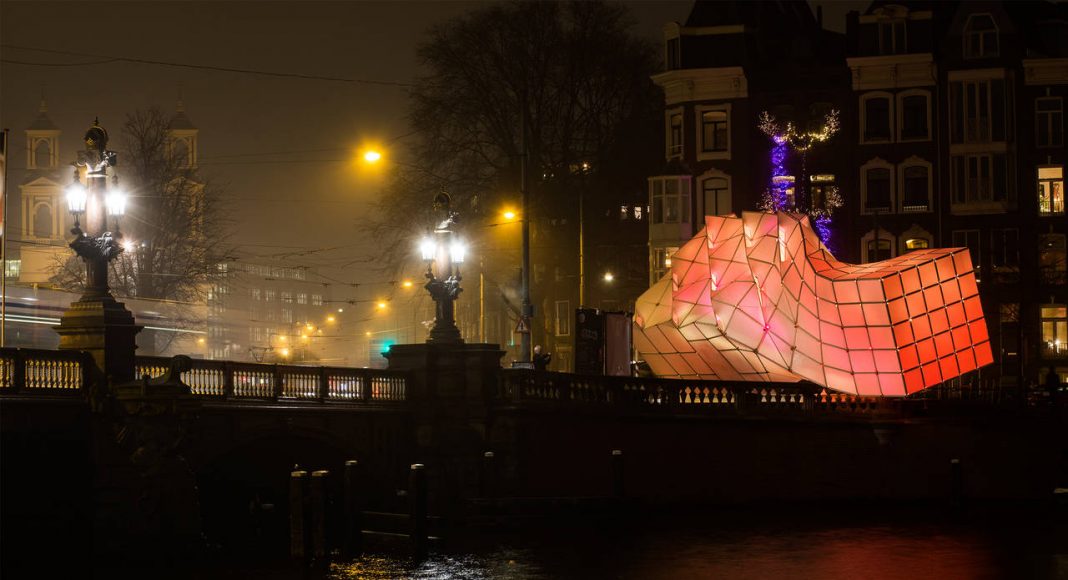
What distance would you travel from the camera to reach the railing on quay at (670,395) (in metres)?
39.3

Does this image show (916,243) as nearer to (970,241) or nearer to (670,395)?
(970,241)

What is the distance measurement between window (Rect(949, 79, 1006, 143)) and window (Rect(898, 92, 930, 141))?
3.19 ft

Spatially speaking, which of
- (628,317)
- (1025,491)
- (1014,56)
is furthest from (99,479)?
(1014,56)

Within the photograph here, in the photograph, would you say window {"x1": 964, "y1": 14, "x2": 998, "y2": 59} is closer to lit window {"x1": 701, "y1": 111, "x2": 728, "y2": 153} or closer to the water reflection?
lit window {"x1": 701, "y1": 111, "x2": 728, "y2": 153}

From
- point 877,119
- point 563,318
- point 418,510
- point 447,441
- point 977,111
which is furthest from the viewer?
point 563,318

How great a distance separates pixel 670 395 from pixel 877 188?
27.8 metres

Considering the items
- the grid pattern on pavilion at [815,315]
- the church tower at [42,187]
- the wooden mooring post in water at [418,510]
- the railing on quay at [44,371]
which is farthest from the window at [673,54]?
the church tower at [42,187]

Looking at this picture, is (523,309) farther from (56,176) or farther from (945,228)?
(56,176)

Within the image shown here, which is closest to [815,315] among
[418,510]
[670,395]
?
[670,395]

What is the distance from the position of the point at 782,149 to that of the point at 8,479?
146 ft

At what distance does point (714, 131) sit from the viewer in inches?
2662

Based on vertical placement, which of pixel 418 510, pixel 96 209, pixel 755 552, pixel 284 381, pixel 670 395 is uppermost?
pixel 96 209

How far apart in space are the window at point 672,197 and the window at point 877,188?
7.26 meters

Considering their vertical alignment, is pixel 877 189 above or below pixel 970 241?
above
